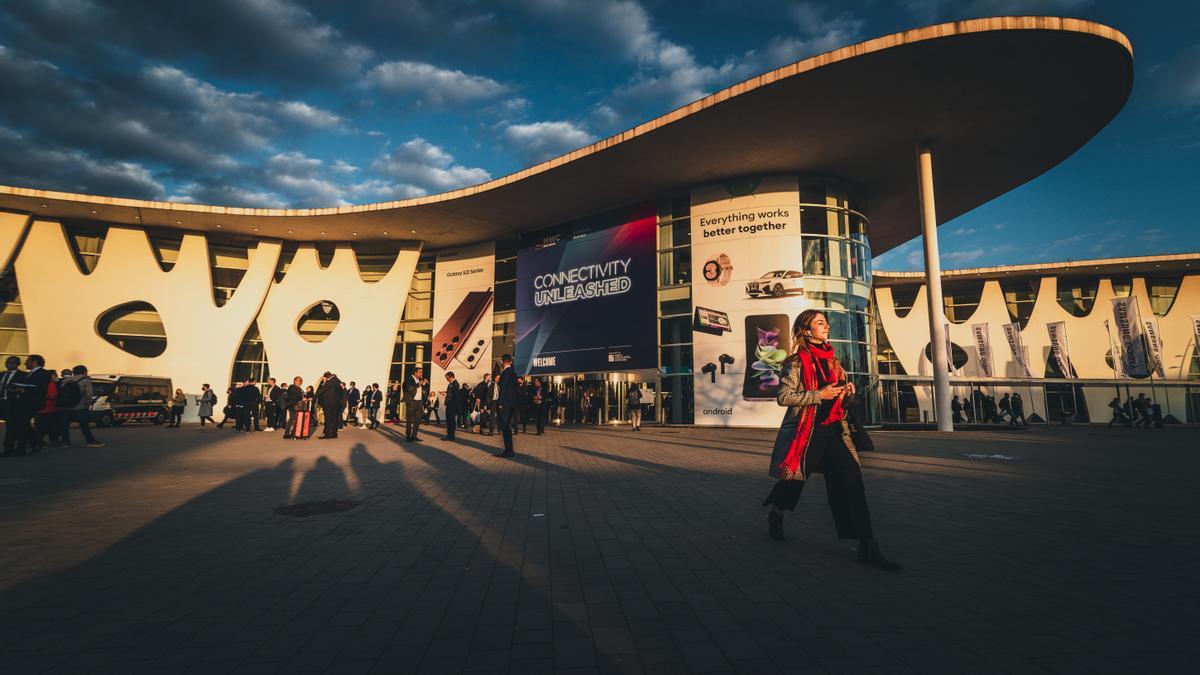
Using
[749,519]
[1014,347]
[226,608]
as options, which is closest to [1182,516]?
[749,519]

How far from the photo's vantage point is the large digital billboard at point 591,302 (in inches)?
1014

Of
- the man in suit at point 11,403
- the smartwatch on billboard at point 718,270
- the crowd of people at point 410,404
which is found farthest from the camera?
the smartwatch on billboard at point 718,270

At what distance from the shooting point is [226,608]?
3.11 m

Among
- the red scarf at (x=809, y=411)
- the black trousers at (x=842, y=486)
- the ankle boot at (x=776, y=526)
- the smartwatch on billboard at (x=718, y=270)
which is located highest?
the smartwatch on billboard at (x=718, y=270)

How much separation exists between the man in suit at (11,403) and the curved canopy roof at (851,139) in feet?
58.2

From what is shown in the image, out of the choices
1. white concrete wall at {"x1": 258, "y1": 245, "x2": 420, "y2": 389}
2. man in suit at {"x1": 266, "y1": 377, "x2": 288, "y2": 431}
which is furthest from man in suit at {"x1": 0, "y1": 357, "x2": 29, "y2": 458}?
white concrete wall at {"x1": 258, "y1": 245, "x2": 420, "y2": 389}

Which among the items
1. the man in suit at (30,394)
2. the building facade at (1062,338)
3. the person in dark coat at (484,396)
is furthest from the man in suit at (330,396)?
the building facade at (1062,338)

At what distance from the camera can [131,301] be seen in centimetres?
3016

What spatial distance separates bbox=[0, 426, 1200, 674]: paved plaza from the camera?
2525 mm

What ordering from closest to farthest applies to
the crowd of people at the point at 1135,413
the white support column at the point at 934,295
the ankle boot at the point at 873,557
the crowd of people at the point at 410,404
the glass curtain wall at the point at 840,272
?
the ankle boot at the point at 873,557 → the crowd of people at the point at 410,404 → the white support column at the point at 934,295 → the glass curtain wall at the point at 840,272 → the crowd of people at the point at 1135,413

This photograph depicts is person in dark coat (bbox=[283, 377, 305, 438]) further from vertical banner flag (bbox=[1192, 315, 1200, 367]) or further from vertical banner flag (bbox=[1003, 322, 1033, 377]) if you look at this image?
vertical banner flag (bbox=[1192, 315, 1200, 367])

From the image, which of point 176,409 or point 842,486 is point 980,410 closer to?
point 842,486

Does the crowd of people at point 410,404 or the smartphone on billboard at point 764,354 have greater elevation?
the smartphone on billboard at point 764,354

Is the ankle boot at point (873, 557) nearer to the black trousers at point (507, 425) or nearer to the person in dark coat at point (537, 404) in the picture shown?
the black trousers at point (507, 425)
